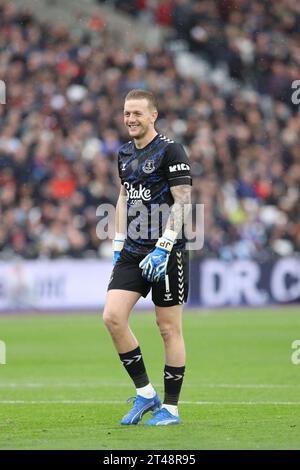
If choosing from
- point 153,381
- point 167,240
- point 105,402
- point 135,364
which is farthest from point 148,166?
point 153,381

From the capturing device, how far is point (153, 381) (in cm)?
1125

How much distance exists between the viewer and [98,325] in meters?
18.9

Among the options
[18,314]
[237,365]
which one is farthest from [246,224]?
[237,365]

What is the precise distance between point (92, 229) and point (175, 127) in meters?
3.77

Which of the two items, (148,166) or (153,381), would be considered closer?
(148,166)

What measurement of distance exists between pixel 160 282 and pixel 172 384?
771 mm

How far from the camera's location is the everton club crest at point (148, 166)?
8211 mm

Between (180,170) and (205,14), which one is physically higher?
(205,14)

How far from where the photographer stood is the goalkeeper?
8.09 metres

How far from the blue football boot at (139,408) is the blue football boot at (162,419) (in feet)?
0.29

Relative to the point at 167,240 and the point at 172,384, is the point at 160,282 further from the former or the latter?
the point at 172,384

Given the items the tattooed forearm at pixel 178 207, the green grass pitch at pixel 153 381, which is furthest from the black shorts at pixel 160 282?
the green grass pitch at pixel 153 381
